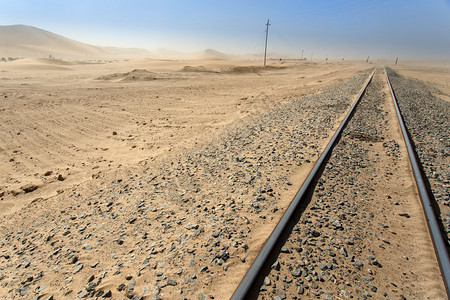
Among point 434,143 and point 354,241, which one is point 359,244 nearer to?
point 354,241

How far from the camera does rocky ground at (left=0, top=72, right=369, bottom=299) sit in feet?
9.25

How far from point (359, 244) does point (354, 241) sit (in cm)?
6

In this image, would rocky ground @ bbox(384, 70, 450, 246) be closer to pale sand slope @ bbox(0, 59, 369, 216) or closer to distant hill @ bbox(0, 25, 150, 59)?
pale sand slope @ bbox(0, 59, 369, 216)

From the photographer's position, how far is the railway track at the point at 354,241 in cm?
258

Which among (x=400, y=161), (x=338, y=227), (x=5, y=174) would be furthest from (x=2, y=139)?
(x=400, y=161)

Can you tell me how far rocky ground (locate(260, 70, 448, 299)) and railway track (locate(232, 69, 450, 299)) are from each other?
0.4 inches

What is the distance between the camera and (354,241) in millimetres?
3193

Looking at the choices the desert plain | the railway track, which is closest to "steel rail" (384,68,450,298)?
the railway track

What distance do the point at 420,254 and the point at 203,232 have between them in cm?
277

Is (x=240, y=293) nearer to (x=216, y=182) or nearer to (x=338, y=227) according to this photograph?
(x=338, y=227)

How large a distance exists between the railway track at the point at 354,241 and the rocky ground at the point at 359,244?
1 cm

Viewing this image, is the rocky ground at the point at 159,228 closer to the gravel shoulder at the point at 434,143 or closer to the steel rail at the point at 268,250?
the steel rail at the point at 268,250

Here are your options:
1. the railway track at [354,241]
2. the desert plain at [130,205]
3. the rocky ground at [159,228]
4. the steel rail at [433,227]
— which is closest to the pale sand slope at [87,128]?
the desert plain at [130,205]

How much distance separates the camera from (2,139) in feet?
30.3
